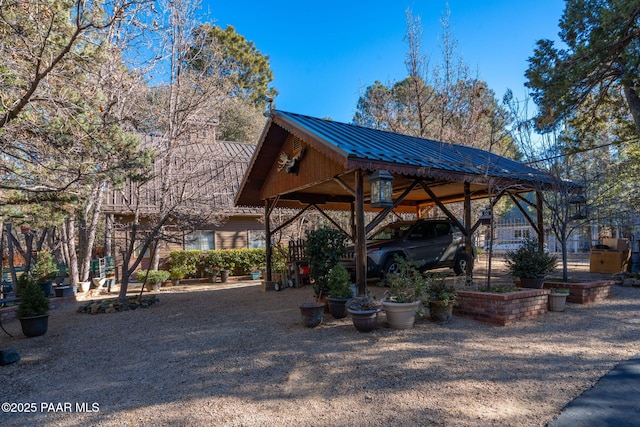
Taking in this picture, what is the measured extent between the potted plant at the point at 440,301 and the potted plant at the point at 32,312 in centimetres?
666

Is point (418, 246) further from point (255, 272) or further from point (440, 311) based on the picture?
point (255, 272)

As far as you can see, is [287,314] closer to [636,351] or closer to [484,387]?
[484,387]

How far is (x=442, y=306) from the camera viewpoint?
6004 mm

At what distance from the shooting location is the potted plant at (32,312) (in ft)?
21.0

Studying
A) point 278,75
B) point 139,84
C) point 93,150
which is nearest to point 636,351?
point 93,150

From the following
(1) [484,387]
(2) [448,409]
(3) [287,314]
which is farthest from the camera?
(3) [287,314]

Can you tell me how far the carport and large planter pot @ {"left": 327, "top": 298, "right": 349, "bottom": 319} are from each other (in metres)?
0.46

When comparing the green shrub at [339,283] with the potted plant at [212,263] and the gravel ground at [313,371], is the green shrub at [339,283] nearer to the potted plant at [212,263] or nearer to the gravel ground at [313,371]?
the gravel ground at [313,371]

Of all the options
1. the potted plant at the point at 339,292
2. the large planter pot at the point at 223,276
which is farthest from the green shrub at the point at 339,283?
the large planter pot at the point at 223,276

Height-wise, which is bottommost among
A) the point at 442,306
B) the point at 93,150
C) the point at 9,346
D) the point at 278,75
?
the point at 9,346

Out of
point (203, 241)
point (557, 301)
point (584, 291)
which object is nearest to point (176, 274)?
point (203, 241)

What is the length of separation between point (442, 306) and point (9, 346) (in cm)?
689

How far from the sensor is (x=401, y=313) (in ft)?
18.7

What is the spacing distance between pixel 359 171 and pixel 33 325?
20.6 ft
